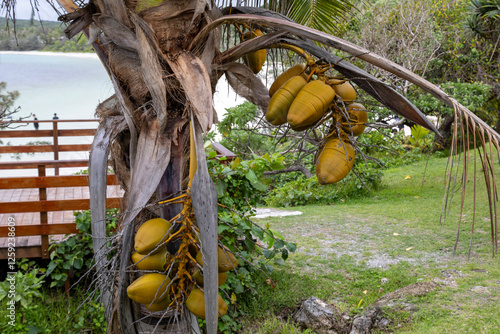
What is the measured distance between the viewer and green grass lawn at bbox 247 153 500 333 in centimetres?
337

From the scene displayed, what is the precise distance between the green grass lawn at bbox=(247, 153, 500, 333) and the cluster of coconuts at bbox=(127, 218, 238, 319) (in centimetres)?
167

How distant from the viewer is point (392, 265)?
15.3ft

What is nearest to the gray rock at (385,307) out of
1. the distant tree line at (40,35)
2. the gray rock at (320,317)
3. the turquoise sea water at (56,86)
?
the gray rock at (320,317)

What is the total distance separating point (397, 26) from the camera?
11195 mm

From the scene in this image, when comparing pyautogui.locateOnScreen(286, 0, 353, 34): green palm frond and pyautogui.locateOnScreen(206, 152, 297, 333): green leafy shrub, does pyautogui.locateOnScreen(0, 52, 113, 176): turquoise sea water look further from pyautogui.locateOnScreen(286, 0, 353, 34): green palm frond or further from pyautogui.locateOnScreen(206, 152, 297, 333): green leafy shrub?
pyautogui.locateOnScreen(286, 0, 353, 34): green palm frond

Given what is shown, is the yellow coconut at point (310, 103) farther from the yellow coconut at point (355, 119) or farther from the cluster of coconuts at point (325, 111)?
the yellow coconut at point (355, 119)

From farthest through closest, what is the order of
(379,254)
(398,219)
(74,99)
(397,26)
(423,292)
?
(74,99)
(397,26)
(398,219)
(379,254)
(423,292)

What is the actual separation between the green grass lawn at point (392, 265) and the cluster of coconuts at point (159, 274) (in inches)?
65.8

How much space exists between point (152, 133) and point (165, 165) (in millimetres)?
148

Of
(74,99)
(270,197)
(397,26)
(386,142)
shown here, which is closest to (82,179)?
(270,197)

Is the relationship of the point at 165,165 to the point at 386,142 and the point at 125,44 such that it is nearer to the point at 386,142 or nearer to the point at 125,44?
the point at 125,44

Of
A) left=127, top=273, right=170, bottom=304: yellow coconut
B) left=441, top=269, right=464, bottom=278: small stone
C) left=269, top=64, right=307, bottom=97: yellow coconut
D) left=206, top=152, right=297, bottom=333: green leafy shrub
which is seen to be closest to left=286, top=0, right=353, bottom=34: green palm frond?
left=269, top=64, right=307, bottom=97: yellow coconut

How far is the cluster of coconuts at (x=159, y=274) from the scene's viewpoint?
4.67ft

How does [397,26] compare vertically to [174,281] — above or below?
above
